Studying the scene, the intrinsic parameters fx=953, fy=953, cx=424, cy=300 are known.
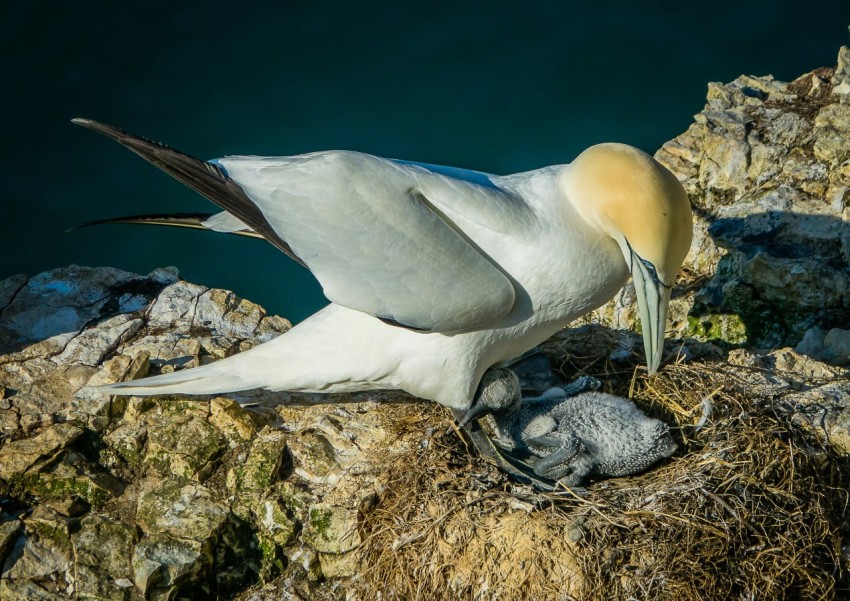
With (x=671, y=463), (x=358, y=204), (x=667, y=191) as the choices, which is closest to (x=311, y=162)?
(x=358, y=204)

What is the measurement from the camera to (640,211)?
364 cm

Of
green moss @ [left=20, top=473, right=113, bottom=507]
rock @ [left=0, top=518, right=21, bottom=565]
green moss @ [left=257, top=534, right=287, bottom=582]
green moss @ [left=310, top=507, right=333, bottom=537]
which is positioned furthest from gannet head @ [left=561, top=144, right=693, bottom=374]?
rock @ [left=0, top=518, right=21, bottom=565]

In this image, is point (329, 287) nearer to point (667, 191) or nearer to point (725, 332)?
point (667, 191)

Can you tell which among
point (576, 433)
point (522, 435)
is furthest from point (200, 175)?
point (576, 433)

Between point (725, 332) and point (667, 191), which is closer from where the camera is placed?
point (667, 191)

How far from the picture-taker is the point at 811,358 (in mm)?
4590

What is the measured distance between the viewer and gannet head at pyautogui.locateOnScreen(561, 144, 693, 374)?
12.0 ft

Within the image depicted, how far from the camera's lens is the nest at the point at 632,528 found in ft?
11.4

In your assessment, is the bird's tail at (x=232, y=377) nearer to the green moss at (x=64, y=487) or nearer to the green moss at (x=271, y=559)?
the green moss at (x=64, y=487)

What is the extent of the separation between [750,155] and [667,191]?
6.27 feet

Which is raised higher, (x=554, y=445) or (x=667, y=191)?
(x=667, y=191)

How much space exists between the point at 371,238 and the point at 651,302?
1.16 metres

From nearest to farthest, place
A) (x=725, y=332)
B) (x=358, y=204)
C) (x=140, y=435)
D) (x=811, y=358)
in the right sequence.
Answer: (x=358, y=204), (x=140, y=435), (x=811, y=358), (x=725, y=332)

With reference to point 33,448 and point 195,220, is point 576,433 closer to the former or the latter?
point 195,220
